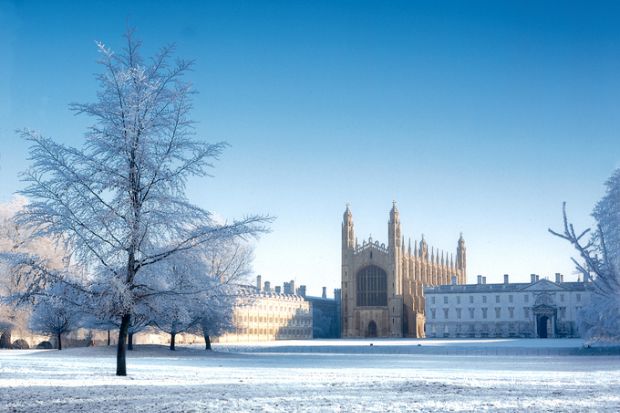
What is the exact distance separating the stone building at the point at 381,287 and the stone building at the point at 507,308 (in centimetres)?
642

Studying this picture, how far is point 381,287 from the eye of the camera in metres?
114

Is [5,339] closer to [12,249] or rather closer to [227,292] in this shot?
[12,249]

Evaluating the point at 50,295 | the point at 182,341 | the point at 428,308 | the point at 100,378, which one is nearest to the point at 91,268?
the point at 50,295

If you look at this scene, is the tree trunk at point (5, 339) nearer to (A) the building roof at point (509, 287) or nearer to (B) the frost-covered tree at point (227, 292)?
(B) the frost-covered tree at point (227, 292)

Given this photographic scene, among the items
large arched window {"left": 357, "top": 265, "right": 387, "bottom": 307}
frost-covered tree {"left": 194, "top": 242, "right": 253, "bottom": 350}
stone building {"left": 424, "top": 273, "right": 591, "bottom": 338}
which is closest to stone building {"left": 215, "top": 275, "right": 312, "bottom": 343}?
large arched window {"left": 357, "top": 265, "right": 387, "bottom": 307}

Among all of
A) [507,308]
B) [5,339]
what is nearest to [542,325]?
[507,308]

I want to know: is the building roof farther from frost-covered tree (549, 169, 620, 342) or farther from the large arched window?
frost-covered tree (549, 169, 620, 342)

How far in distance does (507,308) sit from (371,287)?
21.6m

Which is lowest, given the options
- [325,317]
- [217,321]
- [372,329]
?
[372,329]

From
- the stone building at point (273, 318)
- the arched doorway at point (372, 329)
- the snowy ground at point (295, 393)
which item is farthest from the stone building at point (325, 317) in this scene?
the snowy ground at point (295, 393)

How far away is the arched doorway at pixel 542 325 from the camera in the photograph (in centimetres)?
9719

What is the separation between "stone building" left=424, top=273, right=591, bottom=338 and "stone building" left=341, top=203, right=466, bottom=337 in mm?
6415

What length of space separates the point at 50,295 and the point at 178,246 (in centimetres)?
362

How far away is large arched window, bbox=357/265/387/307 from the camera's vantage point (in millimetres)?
113688
